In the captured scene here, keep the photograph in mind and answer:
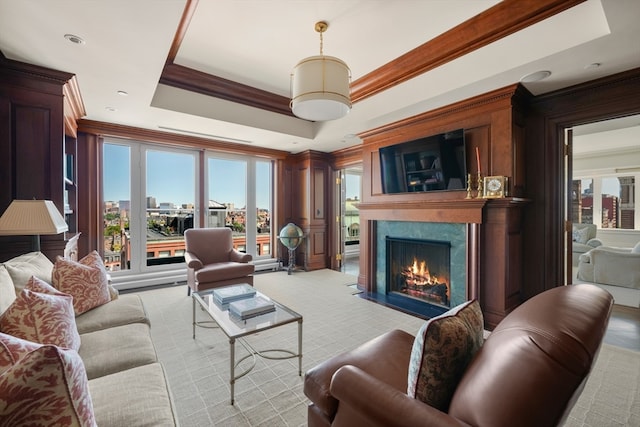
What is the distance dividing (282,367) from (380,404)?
1.42 m

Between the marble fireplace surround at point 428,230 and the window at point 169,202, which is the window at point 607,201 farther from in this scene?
the window at point 169,202

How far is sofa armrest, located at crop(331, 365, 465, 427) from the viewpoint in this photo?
0.85 metres

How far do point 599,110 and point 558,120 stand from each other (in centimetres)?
30

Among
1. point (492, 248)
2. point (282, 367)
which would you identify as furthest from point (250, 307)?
point (492, 248)

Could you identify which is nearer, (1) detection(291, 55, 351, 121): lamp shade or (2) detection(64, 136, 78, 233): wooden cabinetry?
(1) detection(291, 55, 351, 121): lamp shade

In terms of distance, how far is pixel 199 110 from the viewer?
3514 millimetres

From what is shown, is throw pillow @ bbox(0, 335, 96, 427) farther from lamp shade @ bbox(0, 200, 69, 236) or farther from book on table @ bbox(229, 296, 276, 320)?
lamp shade @ bbox(0, 200, 69, 236)

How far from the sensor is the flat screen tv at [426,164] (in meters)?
3.17

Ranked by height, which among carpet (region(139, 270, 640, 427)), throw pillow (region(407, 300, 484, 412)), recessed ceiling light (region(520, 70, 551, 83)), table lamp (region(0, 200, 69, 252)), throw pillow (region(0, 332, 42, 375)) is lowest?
carpet (region(139, 270, 640, 427))

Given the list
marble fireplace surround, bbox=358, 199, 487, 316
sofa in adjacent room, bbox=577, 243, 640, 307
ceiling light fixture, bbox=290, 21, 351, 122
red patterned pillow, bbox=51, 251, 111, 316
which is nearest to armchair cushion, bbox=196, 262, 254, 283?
red patterned pillow, bbox=51, 251, 111, 316

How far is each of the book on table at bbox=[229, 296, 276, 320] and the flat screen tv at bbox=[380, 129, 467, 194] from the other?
231 centimetres

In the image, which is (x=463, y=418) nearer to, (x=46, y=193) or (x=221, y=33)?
(x=221, y=33)

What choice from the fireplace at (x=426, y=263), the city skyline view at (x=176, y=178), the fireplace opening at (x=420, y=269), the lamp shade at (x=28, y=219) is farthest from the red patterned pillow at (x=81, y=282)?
the fireplace opening at (x=420, y=269)

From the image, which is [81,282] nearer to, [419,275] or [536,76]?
[419,275]
